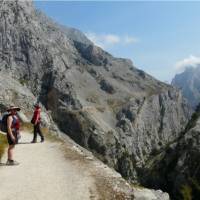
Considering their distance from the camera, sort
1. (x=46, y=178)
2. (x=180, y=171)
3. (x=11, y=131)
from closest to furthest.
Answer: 1. (x=46, y=178)
2. (x=11, y=131)
3. (x=180, y=171)

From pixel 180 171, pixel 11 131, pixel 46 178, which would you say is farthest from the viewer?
pixel 180 171

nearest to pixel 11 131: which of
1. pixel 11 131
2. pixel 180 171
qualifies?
A: pixel 11 131

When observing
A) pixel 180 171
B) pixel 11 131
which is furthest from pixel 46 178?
pixel 180 171

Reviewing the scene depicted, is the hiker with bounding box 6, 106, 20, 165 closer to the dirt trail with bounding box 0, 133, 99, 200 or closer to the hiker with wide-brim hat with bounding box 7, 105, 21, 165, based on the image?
the hiker with wide-brim hat with bounding box 7, 105, 21, 165

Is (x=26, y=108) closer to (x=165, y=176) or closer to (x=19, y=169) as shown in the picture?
(x=19, y=169)

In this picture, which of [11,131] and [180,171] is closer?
[11,131]

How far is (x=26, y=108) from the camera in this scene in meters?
60.3

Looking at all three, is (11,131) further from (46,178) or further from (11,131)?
(46,178)

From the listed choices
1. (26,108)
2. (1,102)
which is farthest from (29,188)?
(26,108)

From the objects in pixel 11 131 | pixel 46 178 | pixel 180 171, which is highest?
pixel 11 131

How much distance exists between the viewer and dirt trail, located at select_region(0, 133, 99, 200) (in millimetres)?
18516

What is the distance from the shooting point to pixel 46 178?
21219mm

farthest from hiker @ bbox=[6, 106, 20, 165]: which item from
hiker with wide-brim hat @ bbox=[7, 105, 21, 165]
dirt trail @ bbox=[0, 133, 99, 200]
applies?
dirt trail @ bbox=[0, 133, 99, 200]

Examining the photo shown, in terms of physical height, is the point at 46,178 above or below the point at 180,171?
above
